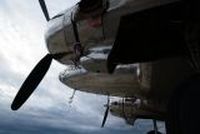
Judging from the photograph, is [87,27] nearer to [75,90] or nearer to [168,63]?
[168,63]

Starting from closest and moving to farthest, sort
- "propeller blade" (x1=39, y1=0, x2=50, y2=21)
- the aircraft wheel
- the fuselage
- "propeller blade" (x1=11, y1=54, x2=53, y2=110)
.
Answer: the aircraft wheel
the fuselage
"propeller blade" (x1=11, y1=54, x2=53, y2=110)
"propeller blade" (x1=39, y1=0, x2=50, y2=21)

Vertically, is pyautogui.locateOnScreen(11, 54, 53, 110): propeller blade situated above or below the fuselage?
below

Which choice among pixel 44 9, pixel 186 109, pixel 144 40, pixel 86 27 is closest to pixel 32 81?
pixel 44 9

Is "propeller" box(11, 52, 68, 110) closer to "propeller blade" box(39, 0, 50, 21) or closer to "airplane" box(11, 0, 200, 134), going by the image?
"airplane" box(11, 0, 200, 134)

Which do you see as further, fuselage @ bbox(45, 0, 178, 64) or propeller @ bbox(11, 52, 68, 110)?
propeller @ bbox(11, 52, 68, 110)

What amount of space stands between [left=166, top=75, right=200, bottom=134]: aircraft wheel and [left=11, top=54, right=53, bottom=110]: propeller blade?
12.5 ft

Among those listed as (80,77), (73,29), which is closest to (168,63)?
(73,29)

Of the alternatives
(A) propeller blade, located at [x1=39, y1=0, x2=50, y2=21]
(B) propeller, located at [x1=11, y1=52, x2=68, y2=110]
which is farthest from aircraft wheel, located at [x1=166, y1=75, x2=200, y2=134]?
(A) propeller blade, located at [x1=39, y1=0, x2=50, y2=21]

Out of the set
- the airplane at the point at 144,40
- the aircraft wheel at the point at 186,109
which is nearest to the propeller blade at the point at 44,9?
the airplane at the point at 144,40

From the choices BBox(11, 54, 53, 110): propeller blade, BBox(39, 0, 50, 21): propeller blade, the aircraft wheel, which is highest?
the aircraft wheel

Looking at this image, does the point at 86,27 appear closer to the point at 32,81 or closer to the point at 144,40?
the point at 144,40

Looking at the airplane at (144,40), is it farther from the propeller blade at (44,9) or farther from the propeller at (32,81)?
the propeller blade at (44,9)

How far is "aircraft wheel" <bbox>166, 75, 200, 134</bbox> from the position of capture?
3.61 metres

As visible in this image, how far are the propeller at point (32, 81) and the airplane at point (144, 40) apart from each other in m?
0.80
